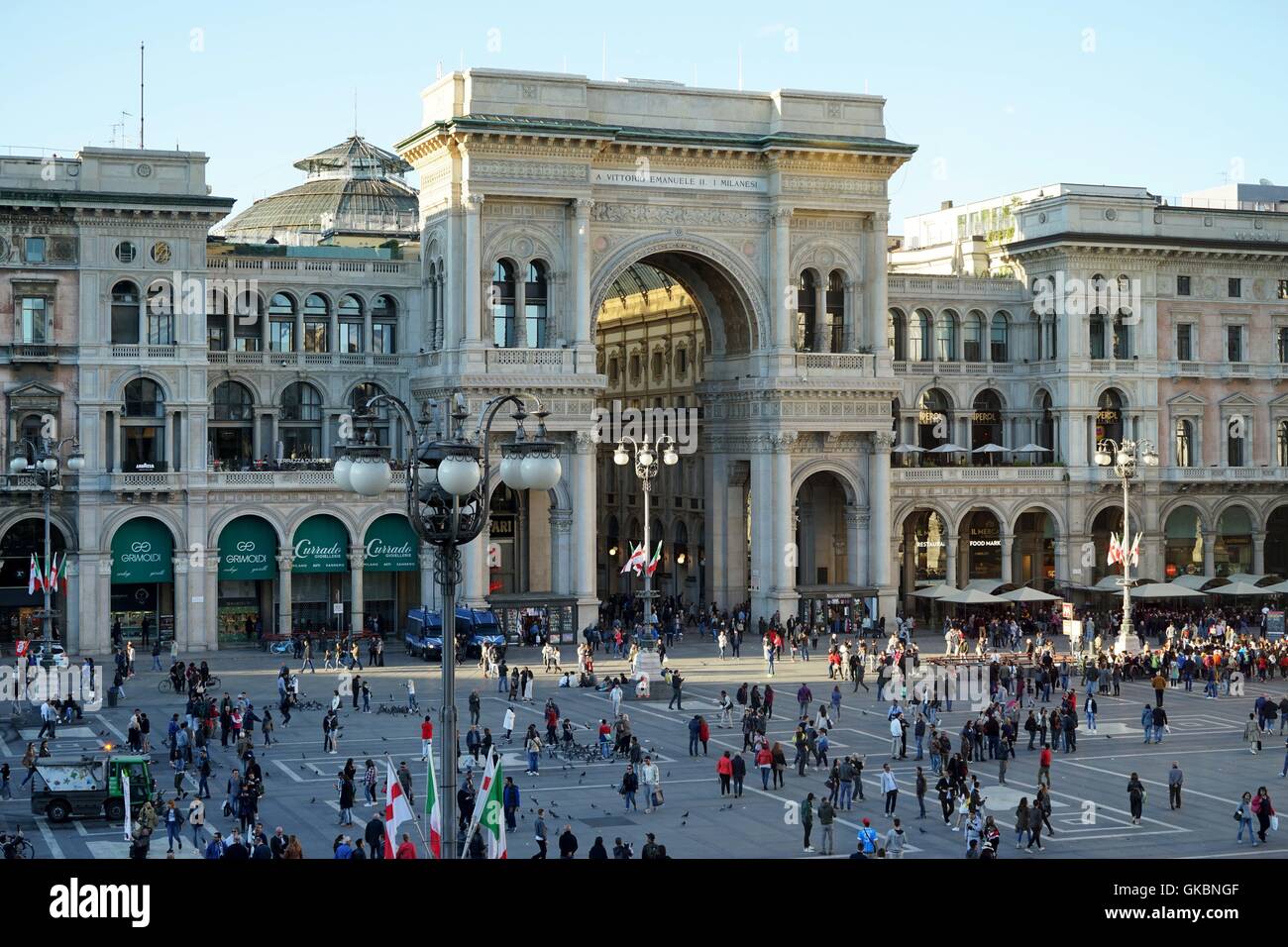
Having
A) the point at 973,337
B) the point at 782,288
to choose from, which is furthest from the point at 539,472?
the point at 973,337

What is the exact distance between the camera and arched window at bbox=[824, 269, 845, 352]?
74.1 m

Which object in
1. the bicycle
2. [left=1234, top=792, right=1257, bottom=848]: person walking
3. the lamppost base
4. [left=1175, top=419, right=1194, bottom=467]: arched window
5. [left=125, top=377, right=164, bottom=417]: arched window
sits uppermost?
[left=125, top=377, right=164, bottom=417]: arched window

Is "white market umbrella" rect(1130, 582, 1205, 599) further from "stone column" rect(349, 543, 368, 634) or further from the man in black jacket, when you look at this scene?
the man in black jacket

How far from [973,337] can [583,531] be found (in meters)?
24.7

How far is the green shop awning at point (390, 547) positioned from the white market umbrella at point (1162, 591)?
30.0 metres

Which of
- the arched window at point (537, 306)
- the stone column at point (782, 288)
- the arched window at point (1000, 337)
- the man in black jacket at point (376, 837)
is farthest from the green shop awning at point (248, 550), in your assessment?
the man in black jacket at point (376, 837)

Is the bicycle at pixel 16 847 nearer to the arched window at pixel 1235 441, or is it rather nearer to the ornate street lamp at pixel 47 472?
the ornate street lamp at pixel 47 472

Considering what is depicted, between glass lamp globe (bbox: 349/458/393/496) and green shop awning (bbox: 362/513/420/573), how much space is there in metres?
50.9

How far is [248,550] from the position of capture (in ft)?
220

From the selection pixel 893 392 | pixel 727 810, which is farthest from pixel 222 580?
pixel 727 810

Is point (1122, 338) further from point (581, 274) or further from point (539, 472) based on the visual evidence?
point (539, 472)

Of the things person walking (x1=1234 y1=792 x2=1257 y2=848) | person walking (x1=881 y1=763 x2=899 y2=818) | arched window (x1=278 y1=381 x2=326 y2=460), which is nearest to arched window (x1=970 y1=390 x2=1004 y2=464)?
arched window (x1=278 y1=381 x2=326 y2=460)
